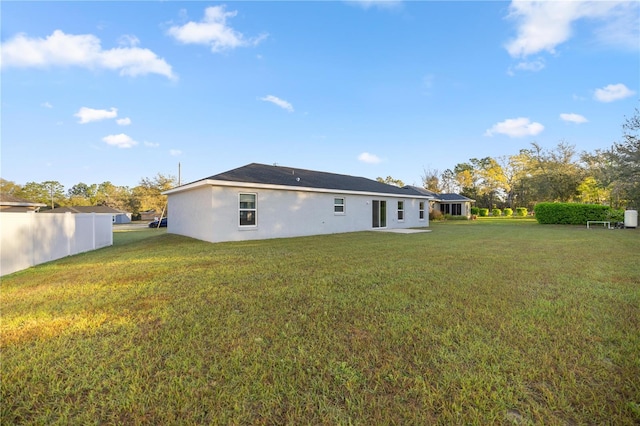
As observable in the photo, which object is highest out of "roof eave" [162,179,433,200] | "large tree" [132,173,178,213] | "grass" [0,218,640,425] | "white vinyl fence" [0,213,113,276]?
"large tree" [132,173,178,213]

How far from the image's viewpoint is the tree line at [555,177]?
16.2 m

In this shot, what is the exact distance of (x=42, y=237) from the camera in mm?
7891

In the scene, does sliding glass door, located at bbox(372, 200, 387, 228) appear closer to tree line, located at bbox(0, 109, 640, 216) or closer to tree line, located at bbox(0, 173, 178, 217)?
tree line, located at bbox(0, 109, 640, 216)

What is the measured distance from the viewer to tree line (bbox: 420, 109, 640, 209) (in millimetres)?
16156

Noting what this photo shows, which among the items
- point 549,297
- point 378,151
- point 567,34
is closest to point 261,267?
point 549,297

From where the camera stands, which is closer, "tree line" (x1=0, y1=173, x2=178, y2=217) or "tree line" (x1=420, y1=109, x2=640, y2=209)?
"tree line" (x1=420, y1=109, x2=640, y2=209)

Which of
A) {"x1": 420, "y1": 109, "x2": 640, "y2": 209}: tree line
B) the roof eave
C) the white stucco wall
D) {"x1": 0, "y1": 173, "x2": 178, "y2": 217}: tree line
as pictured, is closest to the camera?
the roof eave

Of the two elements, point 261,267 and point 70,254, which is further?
point 70,254

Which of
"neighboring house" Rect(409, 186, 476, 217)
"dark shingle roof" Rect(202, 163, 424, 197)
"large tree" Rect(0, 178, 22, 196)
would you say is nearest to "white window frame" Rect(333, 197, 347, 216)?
"dark shingle roof" Rect(202, 163, 424, 197)

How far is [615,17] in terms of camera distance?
9.83 meters

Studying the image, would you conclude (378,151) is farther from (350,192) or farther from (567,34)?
(567,34)

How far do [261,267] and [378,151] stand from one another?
21.4m

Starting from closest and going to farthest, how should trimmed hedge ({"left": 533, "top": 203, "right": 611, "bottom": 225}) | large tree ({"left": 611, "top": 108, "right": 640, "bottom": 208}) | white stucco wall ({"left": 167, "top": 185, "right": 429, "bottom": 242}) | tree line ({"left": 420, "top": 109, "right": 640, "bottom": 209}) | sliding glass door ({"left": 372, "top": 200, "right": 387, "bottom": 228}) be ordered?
1. white stucco wall ({"left": 167, "top": 185, "right": 429, "bottom": 242})
2. large tree ({"left": 611, "top": 108, "right": 640, "bottom": 208})
3. tree line ({"left": 420, "top": 109, "right": 640, "bottom": 209})
4. sliding glass door ({"left": 372, "top": 200, "right": 387, "bottom": 228})
5. trimmed hedge ({"left": 533, "top": 203, "right": 611, "bottom": 225})

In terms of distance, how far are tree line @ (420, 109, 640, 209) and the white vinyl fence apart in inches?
1035
